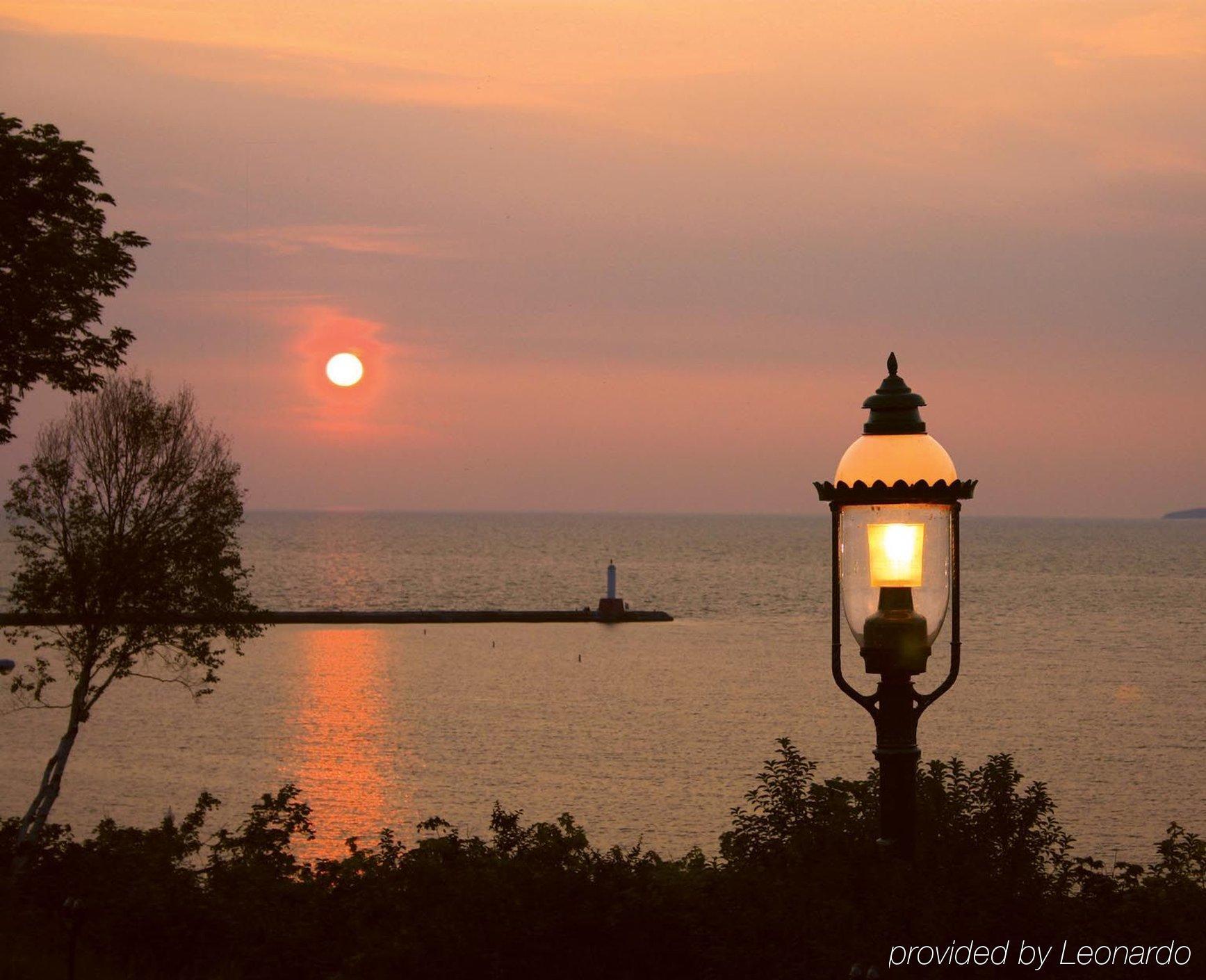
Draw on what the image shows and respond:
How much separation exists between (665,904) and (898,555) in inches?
231

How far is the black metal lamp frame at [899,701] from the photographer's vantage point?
685 centimetres

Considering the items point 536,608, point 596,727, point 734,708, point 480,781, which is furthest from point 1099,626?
point 480,781

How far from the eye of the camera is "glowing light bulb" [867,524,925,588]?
6.90 metres

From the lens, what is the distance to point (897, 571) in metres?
6.90

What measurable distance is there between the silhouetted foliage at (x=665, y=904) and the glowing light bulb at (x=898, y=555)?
2.51 m

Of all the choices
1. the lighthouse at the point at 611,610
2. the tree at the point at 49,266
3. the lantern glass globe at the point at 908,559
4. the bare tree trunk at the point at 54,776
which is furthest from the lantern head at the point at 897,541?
the lighthouse at the point at 611,610

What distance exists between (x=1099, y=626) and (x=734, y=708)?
73.4 m

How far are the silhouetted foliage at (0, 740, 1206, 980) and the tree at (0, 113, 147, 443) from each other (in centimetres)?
686

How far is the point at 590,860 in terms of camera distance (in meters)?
13.3

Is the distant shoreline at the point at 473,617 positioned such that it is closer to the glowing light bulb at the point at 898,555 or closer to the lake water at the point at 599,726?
the lake water at the point at 599,726

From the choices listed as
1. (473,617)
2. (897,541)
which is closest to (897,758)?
(897,541)

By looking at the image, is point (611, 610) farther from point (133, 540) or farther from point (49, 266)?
point (49, 266)

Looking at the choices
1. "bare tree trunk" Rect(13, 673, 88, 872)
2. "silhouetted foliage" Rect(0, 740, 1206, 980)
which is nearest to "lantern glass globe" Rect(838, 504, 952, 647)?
"silhouetted foliage" Rect(0, 740, 1206, 980)

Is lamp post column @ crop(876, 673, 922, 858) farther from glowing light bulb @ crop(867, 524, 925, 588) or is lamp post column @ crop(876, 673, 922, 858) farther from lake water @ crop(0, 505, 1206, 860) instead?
lake water @ crop(0, 505, 1206, 860)
